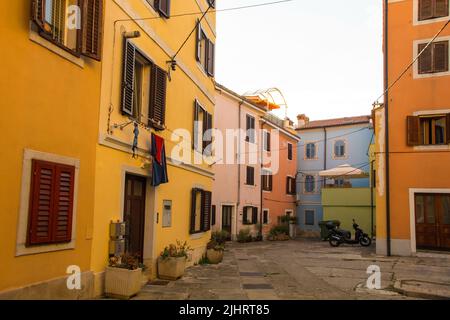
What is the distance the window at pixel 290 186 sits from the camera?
3209cm

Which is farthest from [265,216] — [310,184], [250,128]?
[310,184]

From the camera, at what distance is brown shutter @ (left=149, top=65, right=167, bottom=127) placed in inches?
379

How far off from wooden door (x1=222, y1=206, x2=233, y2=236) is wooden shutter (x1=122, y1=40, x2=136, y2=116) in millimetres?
15407

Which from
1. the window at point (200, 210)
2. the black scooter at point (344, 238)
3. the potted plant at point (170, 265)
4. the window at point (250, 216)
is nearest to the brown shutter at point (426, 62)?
the black scooter at point (344, 238)

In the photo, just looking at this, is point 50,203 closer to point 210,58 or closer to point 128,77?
point 128,77

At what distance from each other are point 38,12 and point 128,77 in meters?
2.89

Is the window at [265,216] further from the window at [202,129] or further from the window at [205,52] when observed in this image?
the window at [205,52]

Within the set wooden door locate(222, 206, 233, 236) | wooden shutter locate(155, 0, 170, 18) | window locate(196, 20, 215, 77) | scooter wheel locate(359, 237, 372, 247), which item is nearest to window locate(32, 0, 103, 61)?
wooden shutter locate(155, 0, 170, 18)

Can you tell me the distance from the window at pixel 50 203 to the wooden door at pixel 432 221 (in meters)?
13.4

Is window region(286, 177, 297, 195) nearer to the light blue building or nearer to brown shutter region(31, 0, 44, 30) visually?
the light blue building
